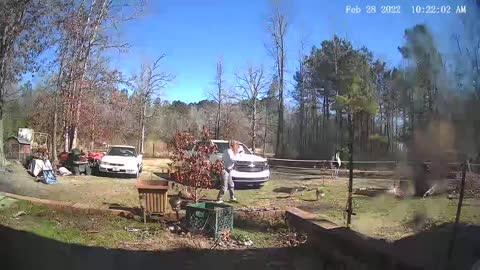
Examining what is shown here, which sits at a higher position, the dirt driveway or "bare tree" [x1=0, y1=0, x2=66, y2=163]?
"bare tree" [x1=0, y1=0, x2=66, y2=163]

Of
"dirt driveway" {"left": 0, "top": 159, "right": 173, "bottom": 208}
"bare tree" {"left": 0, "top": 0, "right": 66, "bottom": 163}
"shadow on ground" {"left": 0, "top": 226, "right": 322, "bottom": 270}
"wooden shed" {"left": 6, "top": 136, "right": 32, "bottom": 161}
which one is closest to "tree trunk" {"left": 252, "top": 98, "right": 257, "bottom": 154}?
"shadow on ground" {"left": 0, "top": 226, "right": 322, "bottom": 270}

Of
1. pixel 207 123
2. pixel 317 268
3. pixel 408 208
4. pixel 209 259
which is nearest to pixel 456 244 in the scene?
pixel 408 208

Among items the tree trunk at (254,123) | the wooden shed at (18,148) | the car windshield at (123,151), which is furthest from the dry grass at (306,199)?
the tree trunk at (254,123)

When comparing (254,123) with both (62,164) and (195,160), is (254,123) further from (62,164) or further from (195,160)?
(62,164)

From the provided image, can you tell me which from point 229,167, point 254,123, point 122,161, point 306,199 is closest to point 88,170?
point 122,161

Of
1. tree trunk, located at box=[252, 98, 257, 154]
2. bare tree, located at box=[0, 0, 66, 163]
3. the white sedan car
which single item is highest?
bare tree, located at box=[0, 0, 66, 163]

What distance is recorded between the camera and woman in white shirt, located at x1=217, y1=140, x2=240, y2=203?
7.43m

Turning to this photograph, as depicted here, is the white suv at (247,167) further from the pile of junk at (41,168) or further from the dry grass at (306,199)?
the pile of junk at (41,168)

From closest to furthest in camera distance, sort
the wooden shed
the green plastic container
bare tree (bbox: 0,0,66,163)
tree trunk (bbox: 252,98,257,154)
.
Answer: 1. tree trunk (bbox: 252,98,257,154)
2. the green plastic container
3. bare tree (bbox: 0,0,66,163)
4. the wooden shed

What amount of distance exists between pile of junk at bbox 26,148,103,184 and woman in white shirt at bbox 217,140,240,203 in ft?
8.74

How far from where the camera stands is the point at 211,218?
22.8 ft

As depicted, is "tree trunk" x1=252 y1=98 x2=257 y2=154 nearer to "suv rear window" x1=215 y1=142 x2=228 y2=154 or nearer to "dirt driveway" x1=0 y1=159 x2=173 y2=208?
"suv rear window" x1=215 y1=142 x2=228 y2=154

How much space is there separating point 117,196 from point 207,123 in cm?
267

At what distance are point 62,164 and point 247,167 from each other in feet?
15.3
